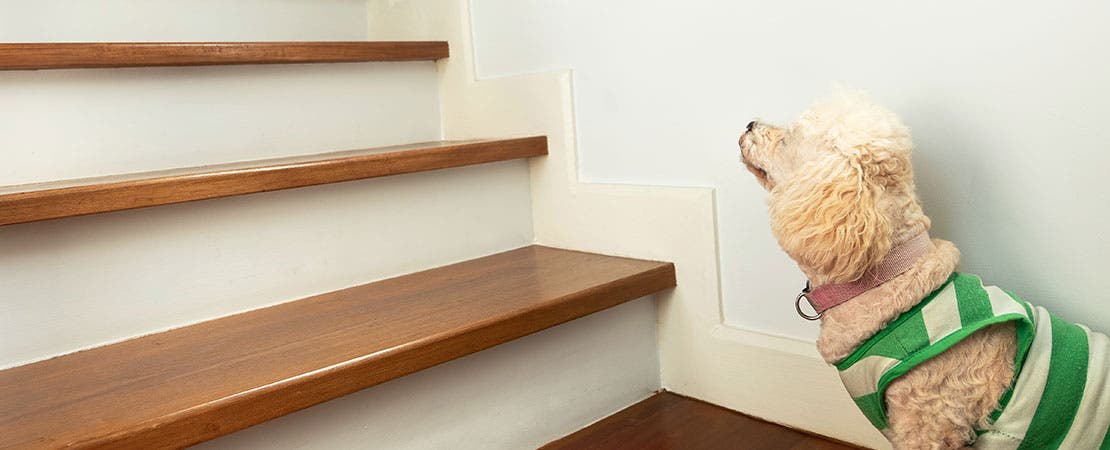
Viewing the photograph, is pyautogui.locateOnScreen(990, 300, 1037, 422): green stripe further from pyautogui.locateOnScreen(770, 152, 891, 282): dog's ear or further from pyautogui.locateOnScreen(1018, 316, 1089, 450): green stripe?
pyautogui.locateOnScreen(770, 152, 891, 282): dog's ear

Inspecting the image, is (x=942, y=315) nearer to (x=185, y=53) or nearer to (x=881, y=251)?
(x=881, y=251)

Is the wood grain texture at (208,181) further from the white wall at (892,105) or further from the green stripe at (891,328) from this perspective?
the green stripe at (891,328)

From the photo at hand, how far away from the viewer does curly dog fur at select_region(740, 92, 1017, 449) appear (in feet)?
3.62

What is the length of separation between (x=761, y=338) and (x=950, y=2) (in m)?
0.71

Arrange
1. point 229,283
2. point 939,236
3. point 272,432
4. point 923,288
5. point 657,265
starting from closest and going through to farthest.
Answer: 1. point 923,288
2. point 272,432
3. point 939,236
4. point 229,283
5. point 657,265

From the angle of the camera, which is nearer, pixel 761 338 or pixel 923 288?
pixel 923 288

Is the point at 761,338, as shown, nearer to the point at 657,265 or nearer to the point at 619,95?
the point at 657,265

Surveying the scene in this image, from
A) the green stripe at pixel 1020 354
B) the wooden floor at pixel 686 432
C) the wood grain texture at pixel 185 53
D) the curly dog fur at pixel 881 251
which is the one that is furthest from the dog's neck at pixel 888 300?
the wood grain texture at pixel 185 53

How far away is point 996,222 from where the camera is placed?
1.36 m

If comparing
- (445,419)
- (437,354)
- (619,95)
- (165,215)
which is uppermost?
(619,95)

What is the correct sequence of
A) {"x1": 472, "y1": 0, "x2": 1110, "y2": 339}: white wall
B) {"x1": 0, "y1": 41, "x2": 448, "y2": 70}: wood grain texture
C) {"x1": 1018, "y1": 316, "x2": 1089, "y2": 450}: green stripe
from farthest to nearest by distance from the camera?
{"x1": 0, "y1": 41, "x2": 448, "y2": 70}: wood grain texture → {"x1": 472, "y1": 0, "x2": 1110, "y2": 339}: white wall → {"x1": 1018, "y1": 316, "x2": 1089, "y2": 450}: green stripe

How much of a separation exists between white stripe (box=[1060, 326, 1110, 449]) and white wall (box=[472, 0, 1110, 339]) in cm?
21

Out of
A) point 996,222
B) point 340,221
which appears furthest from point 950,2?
point 340,221

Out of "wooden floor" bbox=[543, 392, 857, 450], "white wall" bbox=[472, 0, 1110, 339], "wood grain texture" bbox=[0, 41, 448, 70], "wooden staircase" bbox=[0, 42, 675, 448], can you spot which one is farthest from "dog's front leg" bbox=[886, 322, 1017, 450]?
"wood grain texture" bbox=[0, 41, 448, 70]
